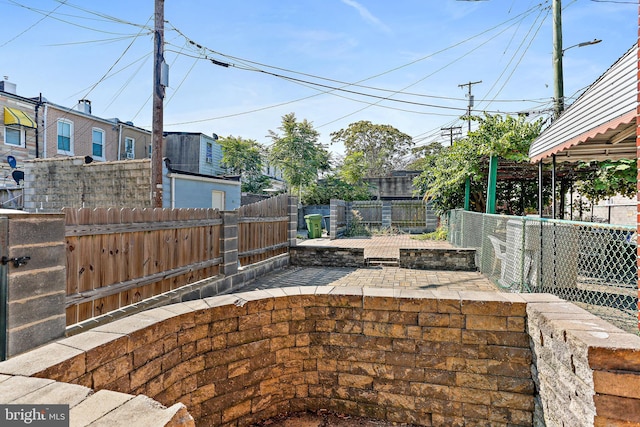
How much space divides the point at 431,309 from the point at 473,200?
10869 millimetres

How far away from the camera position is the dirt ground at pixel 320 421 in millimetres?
3039

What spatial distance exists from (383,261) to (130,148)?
703 inches

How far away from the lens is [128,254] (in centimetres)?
418

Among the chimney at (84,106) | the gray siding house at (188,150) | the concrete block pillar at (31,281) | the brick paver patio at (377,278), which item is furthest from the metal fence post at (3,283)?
the gray siding house at (188,150)

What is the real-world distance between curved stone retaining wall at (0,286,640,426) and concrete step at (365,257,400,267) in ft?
20.0

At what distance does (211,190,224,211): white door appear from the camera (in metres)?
13.7

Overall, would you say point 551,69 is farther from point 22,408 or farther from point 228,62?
point 22,408

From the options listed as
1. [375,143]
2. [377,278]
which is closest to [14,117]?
[377,278]

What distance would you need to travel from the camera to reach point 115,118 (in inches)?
742

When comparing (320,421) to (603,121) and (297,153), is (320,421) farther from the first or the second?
(297,153)

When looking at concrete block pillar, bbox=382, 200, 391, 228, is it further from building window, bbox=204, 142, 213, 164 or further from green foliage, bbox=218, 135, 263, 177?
building window, bbox=204, 142, 213, 164

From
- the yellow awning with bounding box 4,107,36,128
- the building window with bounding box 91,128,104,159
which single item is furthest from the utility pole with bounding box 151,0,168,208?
the building window with bounding box 91,128,104,159

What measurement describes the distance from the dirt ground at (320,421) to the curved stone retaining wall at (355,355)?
6cm

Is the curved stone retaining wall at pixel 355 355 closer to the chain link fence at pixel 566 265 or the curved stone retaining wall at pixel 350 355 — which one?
the curved stone retaining wall at pixel 350 355
